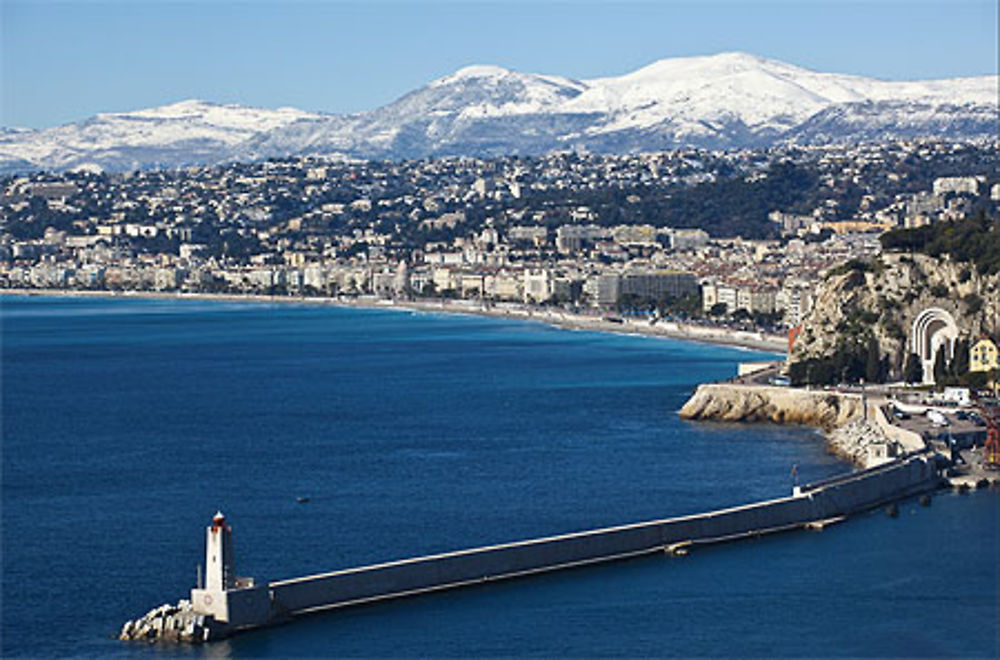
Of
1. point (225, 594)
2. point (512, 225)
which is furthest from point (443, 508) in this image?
point (512, 225)

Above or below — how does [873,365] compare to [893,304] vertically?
below

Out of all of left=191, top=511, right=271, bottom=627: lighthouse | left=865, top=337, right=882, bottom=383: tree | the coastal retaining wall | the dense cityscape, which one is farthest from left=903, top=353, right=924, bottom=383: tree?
the dense cityscape

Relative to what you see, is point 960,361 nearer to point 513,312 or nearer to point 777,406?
point 777,406

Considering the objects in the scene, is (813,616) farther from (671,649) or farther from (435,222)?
(435,222)

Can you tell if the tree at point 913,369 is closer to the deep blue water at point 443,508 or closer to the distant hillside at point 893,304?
the distant hillside at point 893,304

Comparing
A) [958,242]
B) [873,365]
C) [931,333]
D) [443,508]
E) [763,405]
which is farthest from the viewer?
[958,242]

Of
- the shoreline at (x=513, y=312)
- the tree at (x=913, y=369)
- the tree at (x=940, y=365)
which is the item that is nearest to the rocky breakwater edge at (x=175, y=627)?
the tree at (x=940, y=365)
